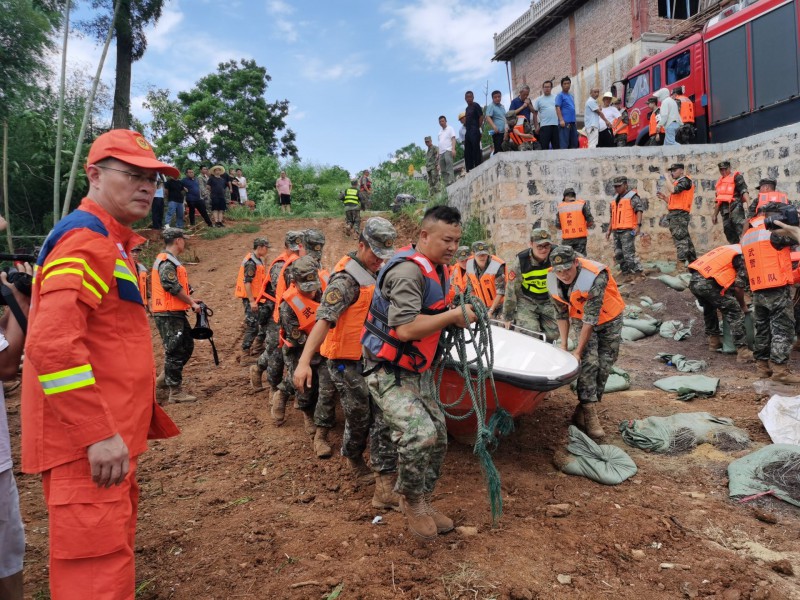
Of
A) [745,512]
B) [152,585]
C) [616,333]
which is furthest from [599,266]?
[152,585]

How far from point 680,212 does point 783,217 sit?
4.17m

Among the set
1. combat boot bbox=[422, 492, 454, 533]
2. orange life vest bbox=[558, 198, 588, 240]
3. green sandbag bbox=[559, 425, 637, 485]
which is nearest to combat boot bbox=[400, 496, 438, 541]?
combat boot bbox=[422, 492, 454, 533]

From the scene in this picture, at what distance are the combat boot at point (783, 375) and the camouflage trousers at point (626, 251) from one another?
3.99m

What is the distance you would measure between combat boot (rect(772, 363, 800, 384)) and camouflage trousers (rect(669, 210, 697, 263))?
411 centimetres

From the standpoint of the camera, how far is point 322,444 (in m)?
4.69

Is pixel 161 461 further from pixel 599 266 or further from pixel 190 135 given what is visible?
pixel 190 135

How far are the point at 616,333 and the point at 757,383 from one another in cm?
210

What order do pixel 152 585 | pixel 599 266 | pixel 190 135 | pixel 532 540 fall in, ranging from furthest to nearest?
pixel 190 135, pixel 599 266, pixel 532 540, pixel 152 585

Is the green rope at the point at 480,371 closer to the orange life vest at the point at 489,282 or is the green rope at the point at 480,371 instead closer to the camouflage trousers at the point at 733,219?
the orange life vest at the point at 489,282

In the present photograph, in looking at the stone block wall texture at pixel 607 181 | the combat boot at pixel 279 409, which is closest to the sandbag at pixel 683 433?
the combat boot at pixel 279 409

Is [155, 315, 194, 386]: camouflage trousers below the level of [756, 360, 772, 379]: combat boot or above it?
above

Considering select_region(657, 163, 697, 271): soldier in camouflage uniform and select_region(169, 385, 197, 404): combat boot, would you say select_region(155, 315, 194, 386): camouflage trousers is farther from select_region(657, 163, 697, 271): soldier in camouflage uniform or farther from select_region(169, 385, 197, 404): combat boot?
select_region(657, 163, 697, 271): soldier in camouflage uniform

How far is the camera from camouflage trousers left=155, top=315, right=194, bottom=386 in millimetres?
6184

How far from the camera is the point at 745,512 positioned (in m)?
3.41
